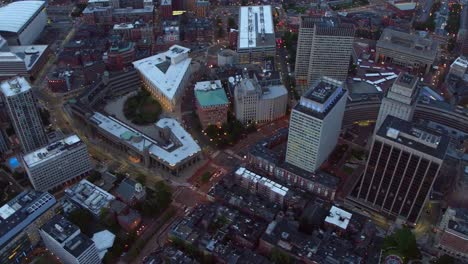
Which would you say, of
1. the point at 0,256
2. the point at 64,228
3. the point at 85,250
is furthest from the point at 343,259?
the point at 0,256

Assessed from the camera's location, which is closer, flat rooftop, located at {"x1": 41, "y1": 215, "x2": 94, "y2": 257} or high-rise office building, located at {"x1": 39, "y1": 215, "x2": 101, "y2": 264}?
high-rise office building, located at {"x1": 39, "y1": 215, "x2": 101, "y2": 264}

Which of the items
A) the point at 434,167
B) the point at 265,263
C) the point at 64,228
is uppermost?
the point at 434,167

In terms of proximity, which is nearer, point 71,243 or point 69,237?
point 71,243

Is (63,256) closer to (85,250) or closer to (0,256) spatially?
(85,250)

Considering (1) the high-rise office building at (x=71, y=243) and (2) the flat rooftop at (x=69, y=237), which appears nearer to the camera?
(1) the high-rise office building at (x=71, y=243)

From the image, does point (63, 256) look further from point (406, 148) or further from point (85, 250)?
point (406, 148)

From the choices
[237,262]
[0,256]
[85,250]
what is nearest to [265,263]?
[237,262]

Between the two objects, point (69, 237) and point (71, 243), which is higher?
point (69, 237)

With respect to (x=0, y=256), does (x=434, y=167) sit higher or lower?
higher
